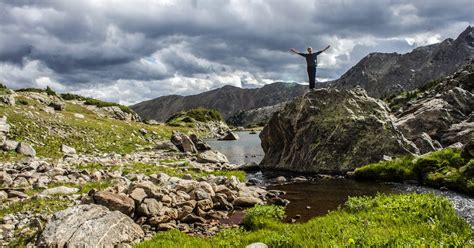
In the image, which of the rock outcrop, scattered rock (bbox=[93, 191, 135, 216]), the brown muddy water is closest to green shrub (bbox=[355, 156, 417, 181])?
the brown muddy water

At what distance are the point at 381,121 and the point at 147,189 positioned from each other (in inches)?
1226

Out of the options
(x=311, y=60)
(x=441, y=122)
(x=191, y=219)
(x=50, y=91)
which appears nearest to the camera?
(x=191, y=219)

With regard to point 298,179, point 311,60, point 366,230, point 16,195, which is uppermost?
point 311,60

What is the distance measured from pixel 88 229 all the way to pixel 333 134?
34.4 meters

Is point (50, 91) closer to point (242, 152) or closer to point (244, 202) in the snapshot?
point (242, 152)

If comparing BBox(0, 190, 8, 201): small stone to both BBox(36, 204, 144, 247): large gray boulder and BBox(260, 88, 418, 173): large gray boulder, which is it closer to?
BBox(36, 204, 144, 247): large gray boulder

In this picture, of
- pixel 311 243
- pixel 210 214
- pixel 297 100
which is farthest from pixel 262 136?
pixel 311 243

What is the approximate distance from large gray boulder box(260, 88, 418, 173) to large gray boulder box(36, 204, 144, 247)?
2969 cm

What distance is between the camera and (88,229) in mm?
15906

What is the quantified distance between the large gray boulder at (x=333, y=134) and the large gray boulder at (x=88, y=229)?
2969cm

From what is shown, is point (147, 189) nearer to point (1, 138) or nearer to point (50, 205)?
point (50, 205)

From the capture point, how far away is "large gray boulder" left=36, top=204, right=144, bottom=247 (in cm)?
1527

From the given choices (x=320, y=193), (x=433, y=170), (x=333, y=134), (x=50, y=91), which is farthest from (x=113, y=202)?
(x=50, y=91)

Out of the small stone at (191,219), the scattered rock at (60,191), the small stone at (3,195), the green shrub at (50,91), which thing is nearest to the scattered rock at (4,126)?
the scattered rock at (60,191)
